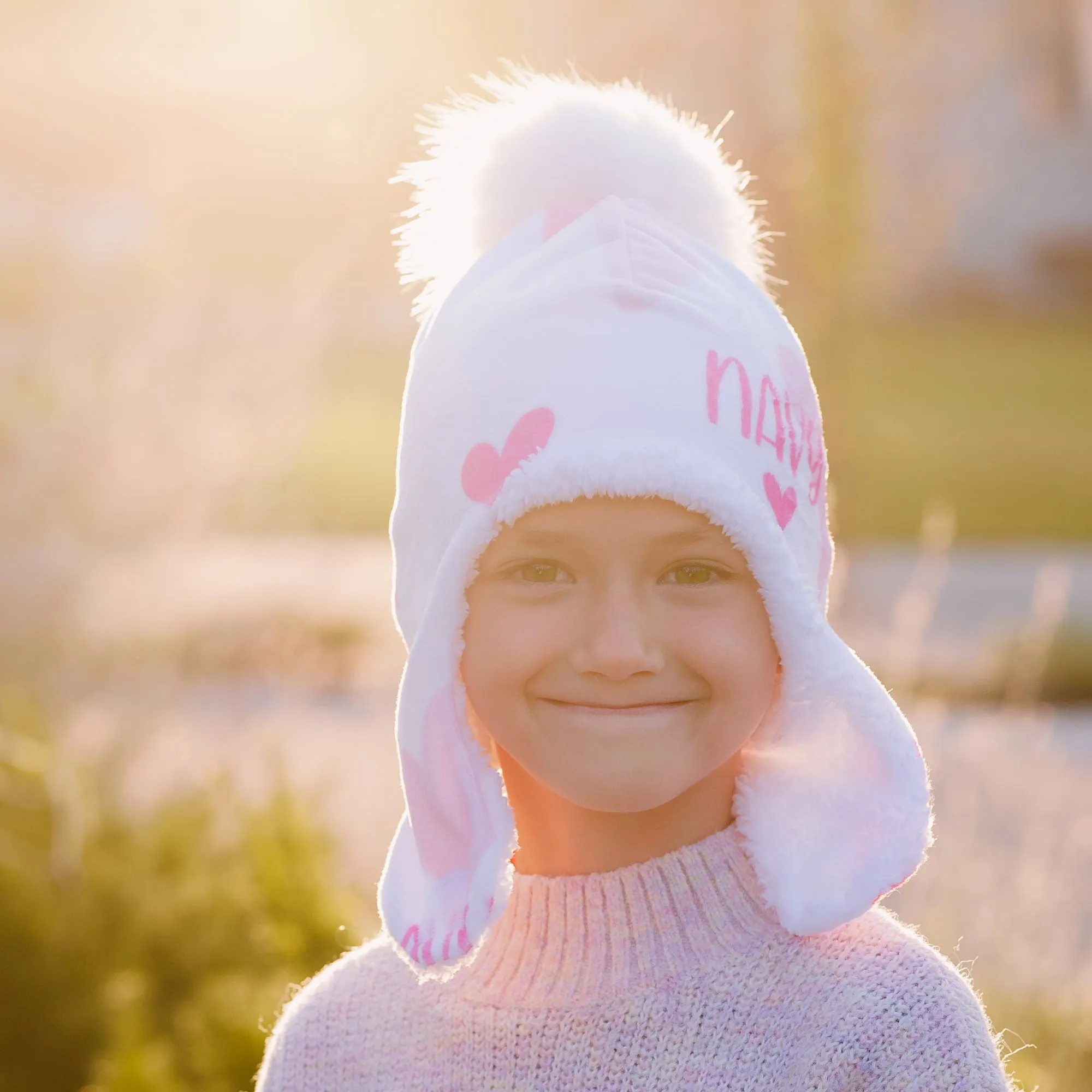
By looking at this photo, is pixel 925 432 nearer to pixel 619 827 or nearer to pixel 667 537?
pixel 619 827

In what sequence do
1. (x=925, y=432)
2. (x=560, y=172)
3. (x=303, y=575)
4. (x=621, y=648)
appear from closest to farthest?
1. (x=621, y=648)
2. (x=560, y=172)
3. (x=303, y=575)
4. (x=925, y=432)

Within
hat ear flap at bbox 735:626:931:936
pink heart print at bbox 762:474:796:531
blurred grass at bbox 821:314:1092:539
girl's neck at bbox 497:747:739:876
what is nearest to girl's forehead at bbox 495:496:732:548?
pink heart print at bbox 762:474:796:531

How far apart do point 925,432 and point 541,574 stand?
13.8 m

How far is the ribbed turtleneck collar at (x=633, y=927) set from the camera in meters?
1.82

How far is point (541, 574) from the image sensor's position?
174 centimetres

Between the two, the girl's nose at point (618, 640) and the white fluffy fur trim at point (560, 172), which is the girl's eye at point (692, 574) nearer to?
the girl's nose at point (618, 640)

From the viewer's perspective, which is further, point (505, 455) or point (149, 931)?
point (149, 931)

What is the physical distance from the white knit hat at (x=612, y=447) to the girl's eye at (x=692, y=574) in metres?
0.05

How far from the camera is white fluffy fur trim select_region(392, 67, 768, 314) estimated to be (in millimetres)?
1888

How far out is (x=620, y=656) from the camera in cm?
165

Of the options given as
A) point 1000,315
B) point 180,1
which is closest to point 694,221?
point 180,1

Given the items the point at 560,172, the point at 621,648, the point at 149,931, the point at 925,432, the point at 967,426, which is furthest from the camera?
the point at 967,426

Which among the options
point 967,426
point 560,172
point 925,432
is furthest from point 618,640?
point 967,426

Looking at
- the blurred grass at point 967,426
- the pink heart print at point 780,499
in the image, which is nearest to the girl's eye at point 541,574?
the pink heart print at point 780,499
